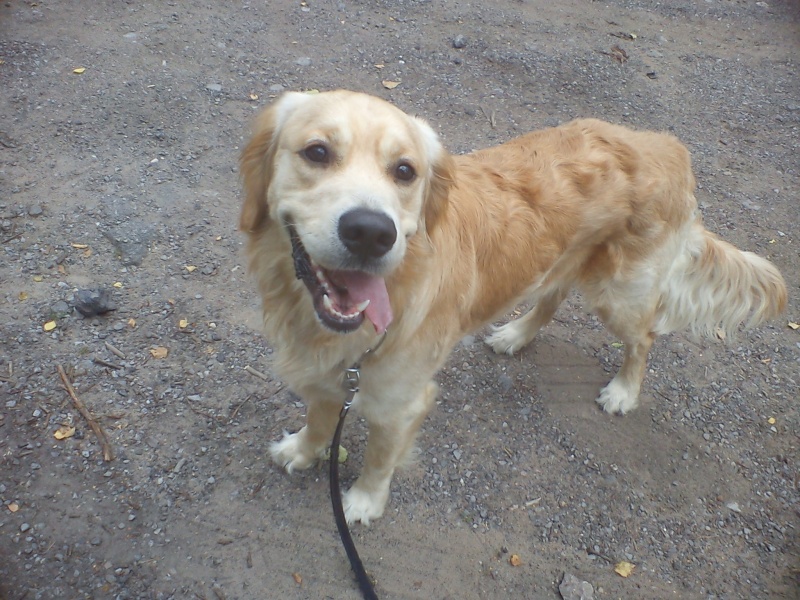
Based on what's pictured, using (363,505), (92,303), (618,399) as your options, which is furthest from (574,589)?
(92,303)

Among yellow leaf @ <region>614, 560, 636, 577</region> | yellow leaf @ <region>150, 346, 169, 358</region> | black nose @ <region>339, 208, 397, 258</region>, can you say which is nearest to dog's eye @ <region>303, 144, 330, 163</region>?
black nose @ <region>339, 208, 397, 258</region>

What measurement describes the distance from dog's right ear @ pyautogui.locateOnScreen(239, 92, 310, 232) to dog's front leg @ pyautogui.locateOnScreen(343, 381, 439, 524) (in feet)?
3.09

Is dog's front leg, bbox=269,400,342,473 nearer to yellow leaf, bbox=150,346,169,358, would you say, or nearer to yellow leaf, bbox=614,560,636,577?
yellow leaf, bbox=150,346,169,358

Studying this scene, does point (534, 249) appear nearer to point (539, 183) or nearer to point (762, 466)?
point (539, 183)

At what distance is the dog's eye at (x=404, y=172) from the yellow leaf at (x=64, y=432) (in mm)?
2034

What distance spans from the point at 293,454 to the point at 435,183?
4.96 ft

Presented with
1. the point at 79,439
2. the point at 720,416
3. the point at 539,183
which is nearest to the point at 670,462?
the point at 720,416

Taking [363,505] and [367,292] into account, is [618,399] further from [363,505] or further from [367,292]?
[367,292]

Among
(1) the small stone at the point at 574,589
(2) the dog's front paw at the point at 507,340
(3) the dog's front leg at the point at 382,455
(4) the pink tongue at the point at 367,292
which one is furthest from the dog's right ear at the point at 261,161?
(1) the small stone at the point at 574,589

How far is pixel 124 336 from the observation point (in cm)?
309

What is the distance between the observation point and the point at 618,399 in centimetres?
328

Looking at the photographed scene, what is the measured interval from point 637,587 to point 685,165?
2.05 m

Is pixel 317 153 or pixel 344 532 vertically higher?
pixel 317 153

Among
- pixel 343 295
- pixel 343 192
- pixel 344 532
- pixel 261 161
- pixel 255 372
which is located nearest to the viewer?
pixel 343 192
